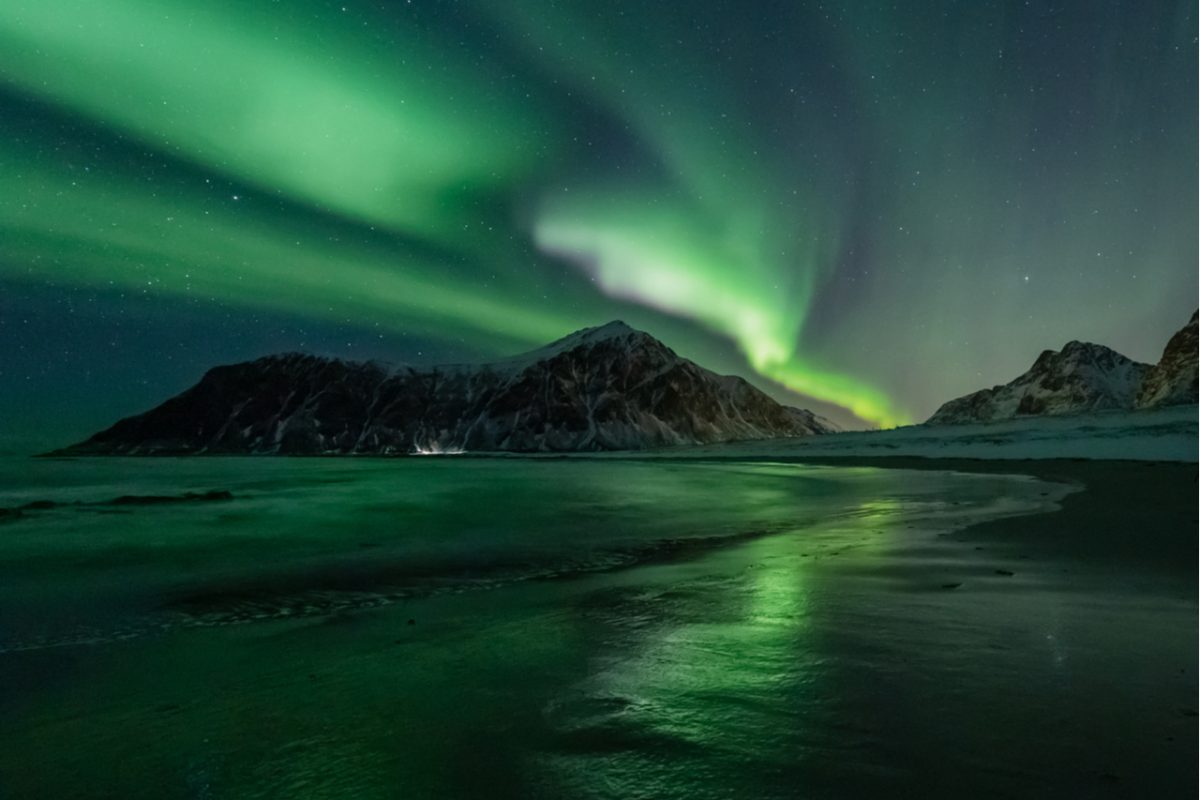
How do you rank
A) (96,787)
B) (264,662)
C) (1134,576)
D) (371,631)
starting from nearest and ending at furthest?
(96,787), (264,662), (371,631), (1134,576)

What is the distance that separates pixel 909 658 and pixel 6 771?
18.9 ft

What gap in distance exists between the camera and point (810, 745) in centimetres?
349

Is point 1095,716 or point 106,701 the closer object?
point 1095,716

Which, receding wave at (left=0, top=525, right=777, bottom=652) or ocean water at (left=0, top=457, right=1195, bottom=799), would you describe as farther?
receding wave at (left=0, top=525, right=777, bottom=652)

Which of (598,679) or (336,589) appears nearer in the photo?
(598,679)

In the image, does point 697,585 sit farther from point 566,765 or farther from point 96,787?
point 96,787

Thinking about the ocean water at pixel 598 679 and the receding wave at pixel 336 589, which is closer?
the ocean water at pixel 598 679

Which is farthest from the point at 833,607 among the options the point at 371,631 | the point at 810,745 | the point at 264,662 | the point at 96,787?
the point at 96,787

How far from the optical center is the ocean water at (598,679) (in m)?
3.29

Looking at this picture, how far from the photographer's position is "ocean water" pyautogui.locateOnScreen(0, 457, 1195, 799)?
3.29 m

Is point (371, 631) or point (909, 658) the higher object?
point (909, 658)

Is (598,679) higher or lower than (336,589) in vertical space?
higher

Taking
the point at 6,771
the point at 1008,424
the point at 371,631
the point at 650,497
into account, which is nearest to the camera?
the point at 6,771

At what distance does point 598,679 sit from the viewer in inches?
188
